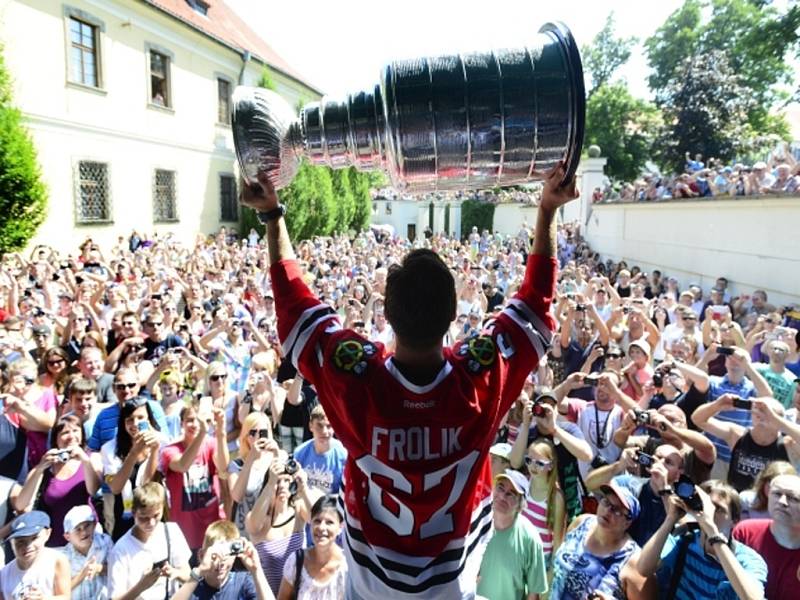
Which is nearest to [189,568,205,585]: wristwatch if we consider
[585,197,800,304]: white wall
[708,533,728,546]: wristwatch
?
[708,533,728,546]: wristwatch

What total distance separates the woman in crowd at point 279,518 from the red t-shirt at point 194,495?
1.73ft

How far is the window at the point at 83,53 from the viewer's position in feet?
Answer: 57.0

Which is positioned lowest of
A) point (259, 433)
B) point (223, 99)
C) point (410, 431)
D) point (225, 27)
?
point (259, 433)

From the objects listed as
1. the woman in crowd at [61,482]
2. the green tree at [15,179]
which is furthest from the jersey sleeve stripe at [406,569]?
the green tree at [15,179]

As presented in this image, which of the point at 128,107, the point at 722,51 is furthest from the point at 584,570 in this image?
the point at 722,51

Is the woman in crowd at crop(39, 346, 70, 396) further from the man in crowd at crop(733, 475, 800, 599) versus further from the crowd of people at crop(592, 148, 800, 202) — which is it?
the crowd of people at crop(592, 148, 800, 202)

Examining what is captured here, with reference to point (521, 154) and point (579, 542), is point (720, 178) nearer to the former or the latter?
point (579, 542)

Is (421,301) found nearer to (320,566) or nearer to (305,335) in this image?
(305,335)

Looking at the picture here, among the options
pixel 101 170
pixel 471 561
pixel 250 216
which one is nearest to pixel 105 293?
pixel 471 561

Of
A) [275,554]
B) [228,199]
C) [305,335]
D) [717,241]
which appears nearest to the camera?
[305,335]

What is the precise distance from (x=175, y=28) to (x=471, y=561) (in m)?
23.7

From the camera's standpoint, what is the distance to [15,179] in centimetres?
1326

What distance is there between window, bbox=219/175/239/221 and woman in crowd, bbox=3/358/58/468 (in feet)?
68.5

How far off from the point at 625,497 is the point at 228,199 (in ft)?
80.2
